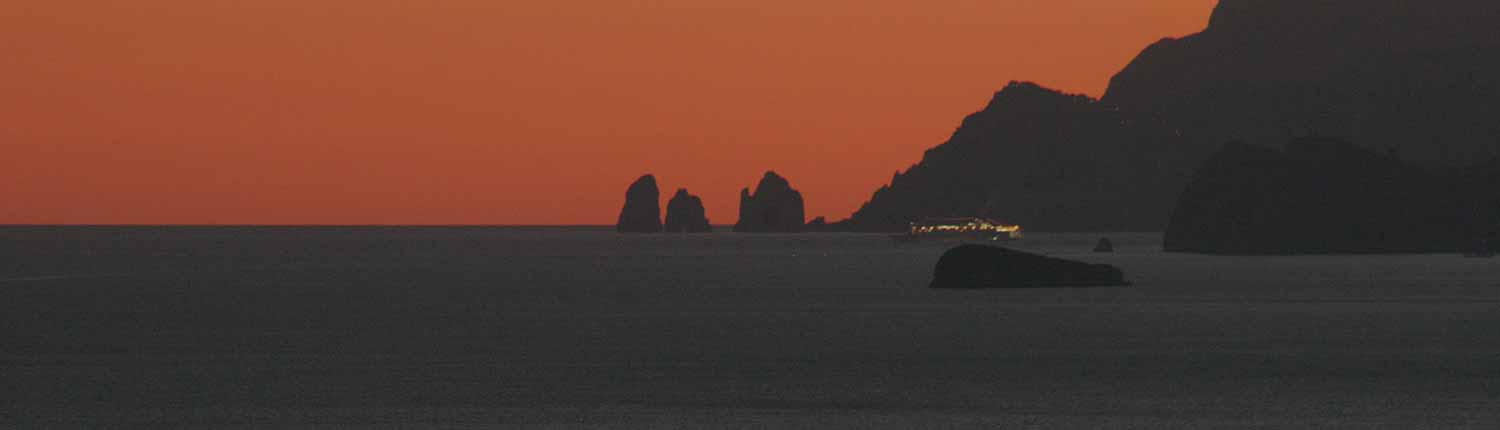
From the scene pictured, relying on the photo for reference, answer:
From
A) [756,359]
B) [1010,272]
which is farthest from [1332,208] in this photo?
[756,359]

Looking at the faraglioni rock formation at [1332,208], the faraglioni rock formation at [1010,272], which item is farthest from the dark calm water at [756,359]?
the faraglioni rock formation at [1332,208]

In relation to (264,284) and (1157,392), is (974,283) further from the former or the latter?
(1157,392)

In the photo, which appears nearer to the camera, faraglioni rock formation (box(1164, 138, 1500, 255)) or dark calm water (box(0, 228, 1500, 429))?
dark calm water (box(0, 228, 1500, 429))

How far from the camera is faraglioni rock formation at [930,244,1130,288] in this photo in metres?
78.9

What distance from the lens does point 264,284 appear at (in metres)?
88.9

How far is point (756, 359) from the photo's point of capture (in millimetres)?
38406

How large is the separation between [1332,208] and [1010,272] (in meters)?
118

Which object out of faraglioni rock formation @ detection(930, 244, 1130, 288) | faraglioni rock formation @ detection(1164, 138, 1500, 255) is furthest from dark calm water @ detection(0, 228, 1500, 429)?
faraglioni rock formation @ detection(1164, 138, 1500, 255)

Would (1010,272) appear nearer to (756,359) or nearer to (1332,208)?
(756,359)

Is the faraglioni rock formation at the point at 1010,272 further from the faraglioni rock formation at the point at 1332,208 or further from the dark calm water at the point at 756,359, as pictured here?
the faraglioni rock formation at the point at 1332,208

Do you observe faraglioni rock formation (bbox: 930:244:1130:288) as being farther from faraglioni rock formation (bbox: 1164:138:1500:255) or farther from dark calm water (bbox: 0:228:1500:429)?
faraglioni rock formation (bbox: 1164:138:1500:255)

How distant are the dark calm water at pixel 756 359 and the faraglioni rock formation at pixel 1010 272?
3.31 meters

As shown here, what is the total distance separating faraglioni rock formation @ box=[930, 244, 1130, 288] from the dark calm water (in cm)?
331

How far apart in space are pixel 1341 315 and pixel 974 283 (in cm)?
2448
